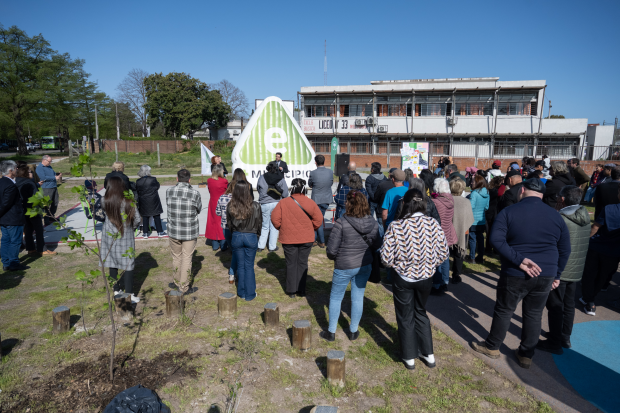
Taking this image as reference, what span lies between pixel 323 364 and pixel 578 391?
8.18 feet

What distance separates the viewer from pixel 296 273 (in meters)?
5.60

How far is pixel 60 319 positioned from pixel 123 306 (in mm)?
699

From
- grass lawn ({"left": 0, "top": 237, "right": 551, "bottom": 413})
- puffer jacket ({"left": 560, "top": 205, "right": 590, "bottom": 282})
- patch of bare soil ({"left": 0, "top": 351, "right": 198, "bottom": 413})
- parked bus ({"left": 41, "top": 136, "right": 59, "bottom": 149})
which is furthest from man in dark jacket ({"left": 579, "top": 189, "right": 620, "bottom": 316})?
parked bus ({"left": 41, "top": 136, "right": 59, "bottom": 149})

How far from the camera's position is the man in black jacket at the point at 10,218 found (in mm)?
6309

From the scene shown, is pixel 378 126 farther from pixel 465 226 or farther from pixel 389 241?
pixel 389 241

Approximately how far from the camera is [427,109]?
3412 centimetres

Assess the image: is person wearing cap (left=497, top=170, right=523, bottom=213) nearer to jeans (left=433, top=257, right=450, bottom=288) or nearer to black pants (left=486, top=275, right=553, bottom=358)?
jeans (left=433, top=257, right=450, bottom=288)

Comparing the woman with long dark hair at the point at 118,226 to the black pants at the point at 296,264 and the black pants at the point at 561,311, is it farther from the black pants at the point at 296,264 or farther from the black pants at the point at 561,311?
the black pants at the point at 561,311

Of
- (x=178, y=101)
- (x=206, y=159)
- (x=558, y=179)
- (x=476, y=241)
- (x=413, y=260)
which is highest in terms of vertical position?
(x=178, y=101)

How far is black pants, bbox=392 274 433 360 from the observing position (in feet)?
12.2

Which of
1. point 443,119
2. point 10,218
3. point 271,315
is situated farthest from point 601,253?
point 443,119

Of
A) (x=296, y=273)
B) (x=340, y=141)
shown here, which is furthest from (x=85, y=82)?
(x=296, y=273)

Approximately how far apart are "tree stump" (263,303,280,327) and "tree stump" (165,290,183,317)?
1205 mm

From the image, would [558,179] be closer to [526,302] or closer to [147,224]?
[526,302]
